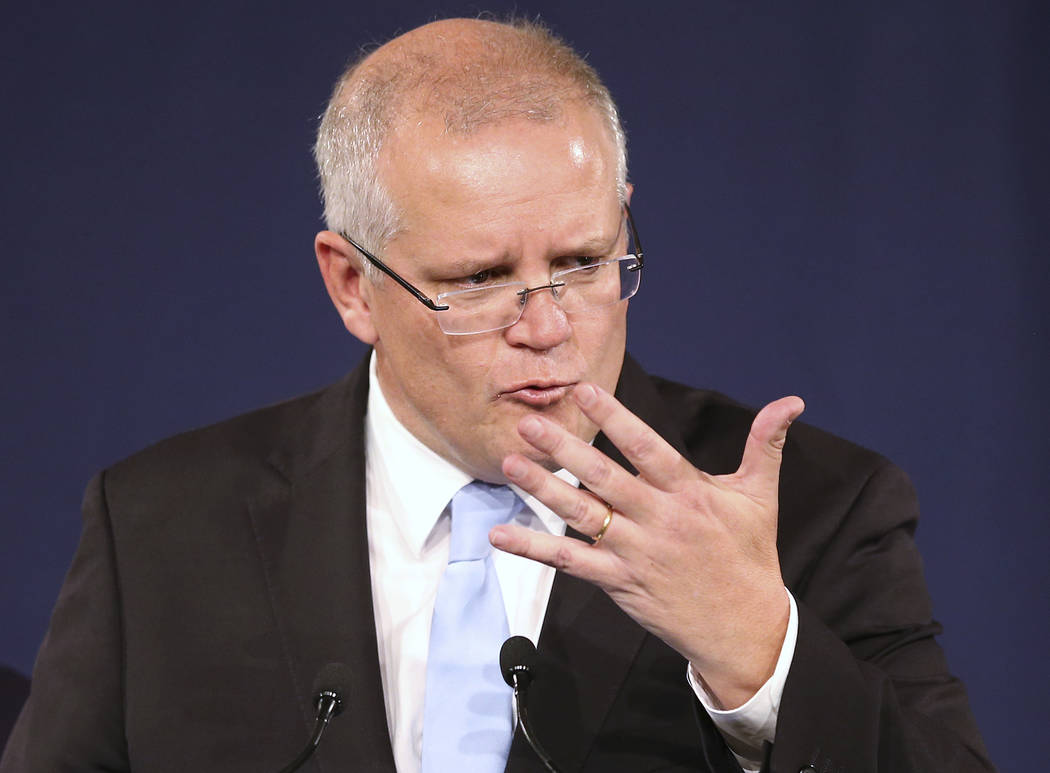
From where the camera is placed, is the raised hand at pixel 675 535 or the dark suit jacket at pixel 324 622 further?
the dark suit jacket at pixel 324 622

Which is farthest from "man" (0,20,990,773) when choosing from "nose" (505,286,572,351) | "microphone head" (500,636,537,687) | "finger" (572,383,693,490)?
"finger" (572,383,693,490)

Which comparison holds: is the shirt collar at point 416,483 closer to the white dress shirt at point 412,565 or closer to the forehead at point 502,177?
the white dress shirt at point 412,565

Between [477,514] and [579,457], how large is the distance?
0.57 metres

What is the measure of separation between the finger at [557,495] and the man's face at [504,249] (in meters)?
Result: 0.38

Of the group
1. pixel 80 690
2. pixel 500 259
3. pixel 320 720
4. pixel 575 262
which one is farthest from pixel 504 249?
pixel 80 690

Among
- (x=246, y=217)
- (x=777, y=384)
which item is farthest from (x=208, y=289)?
(x=777, y=384)

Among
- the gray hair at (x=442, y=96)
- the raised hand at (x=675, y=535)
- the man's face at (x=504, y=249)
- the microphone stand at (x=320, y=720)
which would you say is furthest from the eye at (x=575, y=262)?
the microphone stand at (x=320, y=720)

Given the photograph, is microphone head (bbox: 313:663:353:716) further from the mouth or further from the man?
the mouth

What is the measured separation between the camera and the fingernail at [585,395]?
50.1 inches

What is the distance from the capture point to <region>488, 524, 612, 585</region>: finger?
4.14ft

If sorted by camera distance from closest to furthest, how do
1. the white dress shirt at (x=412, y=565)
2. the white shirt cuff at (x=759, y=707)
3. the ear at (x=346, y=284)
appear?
the white shirt cuff at (x=759, y=707), the white dress shirt at (x=412, y=565), the ear at (x=346, y=284)

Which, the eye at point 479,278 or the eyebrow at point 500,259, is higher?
the eyebrow at point 500,259

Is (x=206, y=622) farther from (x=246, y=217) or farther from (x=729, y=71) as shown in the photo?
(x=729, y=71)

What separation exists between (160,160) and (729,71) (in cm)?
123
